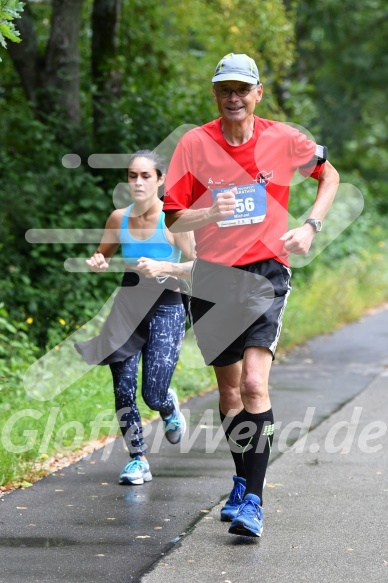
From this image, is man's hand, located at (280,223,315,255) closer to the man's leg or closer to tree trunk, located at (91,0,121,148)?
the man's leg

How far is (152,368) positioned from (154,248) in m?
0.72

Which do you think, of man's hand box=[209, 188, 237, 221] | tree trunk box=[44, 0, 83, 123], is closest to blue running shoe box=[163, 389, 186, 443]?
man's hand box=[209, 188, 237, 221]

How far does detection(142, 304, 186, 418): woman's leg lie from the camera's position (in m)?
6.60

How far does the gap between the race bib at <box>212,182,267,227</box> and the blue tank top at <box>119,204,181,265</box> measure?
3.97 feet

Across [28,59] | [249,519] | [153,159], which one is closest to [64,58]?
[28,59]

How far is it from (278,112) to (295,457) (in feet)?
34.3

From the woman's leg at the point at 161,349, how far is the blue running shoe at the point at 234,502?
1.12 meters

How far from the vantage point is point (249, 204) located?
17.6 ft

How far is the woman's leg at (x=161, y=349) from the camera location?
6598mm

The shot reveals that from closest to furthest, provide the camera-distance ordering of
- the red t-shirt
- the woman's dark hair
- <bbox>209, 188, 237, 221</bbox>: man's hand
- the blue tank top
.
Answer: <bbox>209, 188, 237, 221</bbox>: man's hand → the red t-shirt → the blue tank top → the woman's dark hair

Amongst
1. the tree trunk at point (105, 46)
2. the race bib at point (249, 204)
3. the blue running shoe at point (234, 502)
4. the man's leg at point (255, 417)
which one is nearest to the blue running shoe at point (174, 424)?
the blue running shoe at point (234, 502)

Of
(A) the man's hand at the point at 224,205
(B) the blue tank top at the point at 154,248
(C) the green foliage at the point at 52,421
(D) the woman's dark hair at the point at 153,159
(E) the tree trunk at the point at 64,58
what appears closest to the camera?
(A) the man's hand at the point at 224,205

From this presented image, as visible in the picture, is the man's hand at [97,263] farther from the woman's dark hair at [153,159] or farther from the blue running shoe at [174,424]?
the blue running shoe at [174,424]

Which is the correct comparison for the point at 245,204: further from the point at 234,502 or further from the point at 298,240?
the point at 234,502
